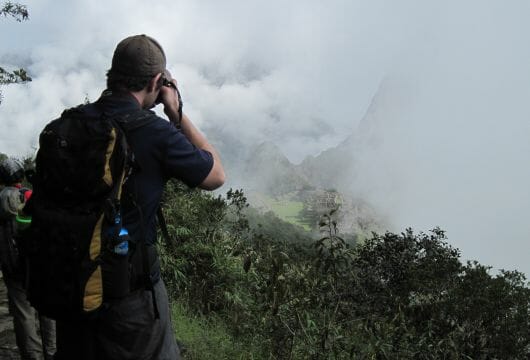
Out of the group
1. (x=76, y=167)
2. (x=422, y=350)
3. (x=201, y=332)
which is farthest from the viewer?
(x=422, y=350)

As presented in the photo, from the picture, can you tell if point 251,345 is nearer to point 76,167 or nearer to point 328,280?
point 328,280

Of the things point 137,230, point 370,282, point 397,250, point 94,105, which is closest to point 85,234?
point 137,230

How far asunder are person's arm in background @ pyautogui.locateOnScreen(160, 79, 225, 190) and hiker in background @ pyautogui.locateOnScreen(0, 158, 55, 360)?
200cm

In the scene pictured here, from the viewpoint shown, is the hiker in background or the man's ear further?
the hiker in background

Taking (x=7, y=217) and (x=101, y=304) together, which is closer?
(x=101, y=304)

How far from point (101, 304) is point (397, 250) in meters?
19.8

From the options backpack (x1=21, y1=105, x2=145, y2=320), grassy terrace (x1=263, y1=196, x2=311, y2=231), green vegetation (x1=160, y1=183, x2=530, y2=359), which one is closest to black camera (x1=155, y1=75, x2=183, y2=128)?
backpack (x1=21, y1=105, x2=145, y2=320)

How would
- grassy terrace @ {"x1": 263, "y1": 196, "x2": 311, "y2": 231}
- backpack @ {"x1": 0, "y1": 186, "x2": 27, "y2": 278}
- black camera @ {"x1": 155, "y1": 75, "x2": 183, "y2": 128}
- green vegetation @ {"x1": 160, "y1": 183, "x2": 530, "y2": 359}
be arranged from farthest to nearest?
grassy terrace @ {"x1": 263, "y1": 196, "x2": 311, "y2": 231} → green vegetation @ {"x1": 160, "y1": 183, "x2": 530, "y2": 359} → backpack @ {"x1": 0, "y1": 186, "x2": 27, "y2": 278} → black camera @ {"x1": 155, "y1": 75, "x2": 183, "y2": 128}

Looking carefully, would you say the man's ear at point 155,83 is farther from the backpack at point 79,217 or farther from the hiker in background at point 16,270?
the hiker in background at point 16,270

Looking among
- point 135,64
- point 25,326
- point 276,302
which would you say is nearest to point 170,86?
point 135,64

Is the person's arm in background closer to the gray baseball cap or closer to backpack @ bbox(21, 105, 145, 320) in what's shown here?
the gray baseball cap

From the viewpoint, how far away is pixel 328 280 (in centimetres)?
393

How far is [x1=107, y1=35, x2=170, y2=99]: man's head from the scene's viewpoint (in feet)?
5.42

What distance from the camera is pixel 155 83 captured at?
1727 mm
